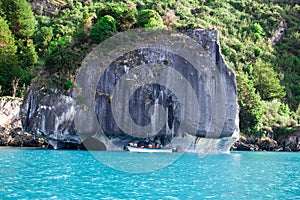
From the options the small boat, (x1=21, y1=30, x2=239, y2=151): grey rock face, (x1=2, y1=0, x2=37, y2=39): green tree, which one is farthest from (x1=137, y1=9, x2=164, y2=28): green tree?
(x1=2, y1=0, x2=37, y2=39): green tree

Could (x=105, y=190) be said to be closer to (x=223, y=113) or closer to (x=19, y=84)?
(x=223, y=113)

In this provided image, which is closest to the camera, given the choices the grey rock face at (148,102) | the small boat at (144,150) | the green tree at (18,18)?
the small boat at (144,150)

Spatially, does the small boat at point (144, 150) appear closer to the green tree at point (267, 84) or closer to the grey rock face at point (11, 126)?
the grey rock face at point (11, 126)

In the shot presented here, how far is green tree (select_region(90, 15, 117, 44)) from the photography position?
158 ft

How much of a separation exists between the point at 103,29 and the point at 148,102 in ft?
36.6

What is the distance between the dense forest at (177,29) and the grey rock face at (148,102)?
253 cm

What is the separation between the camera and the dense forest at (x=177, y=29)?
4841 centimetres

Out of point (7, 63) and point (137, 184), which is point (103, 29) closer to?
point (7, 63)

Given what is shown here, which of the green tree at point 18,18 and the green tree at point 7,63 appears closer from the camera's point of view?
the green tree at point 7,63

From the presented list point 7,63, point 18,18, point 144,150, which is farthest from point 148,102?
point 18,18

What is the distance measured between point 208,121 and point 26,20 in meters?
35.6

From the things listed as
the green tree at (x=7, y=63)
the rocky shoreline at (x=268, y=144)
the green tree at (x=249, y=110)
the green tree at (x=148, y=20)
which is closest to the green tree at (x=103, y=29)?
the green tree at (x=148, y=20)

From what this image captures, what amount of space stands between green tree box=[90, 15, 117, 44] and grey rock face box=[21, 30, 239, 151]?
2.10 metres

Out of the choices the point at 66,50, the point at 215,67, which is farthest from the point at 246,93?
the point at 66,50
